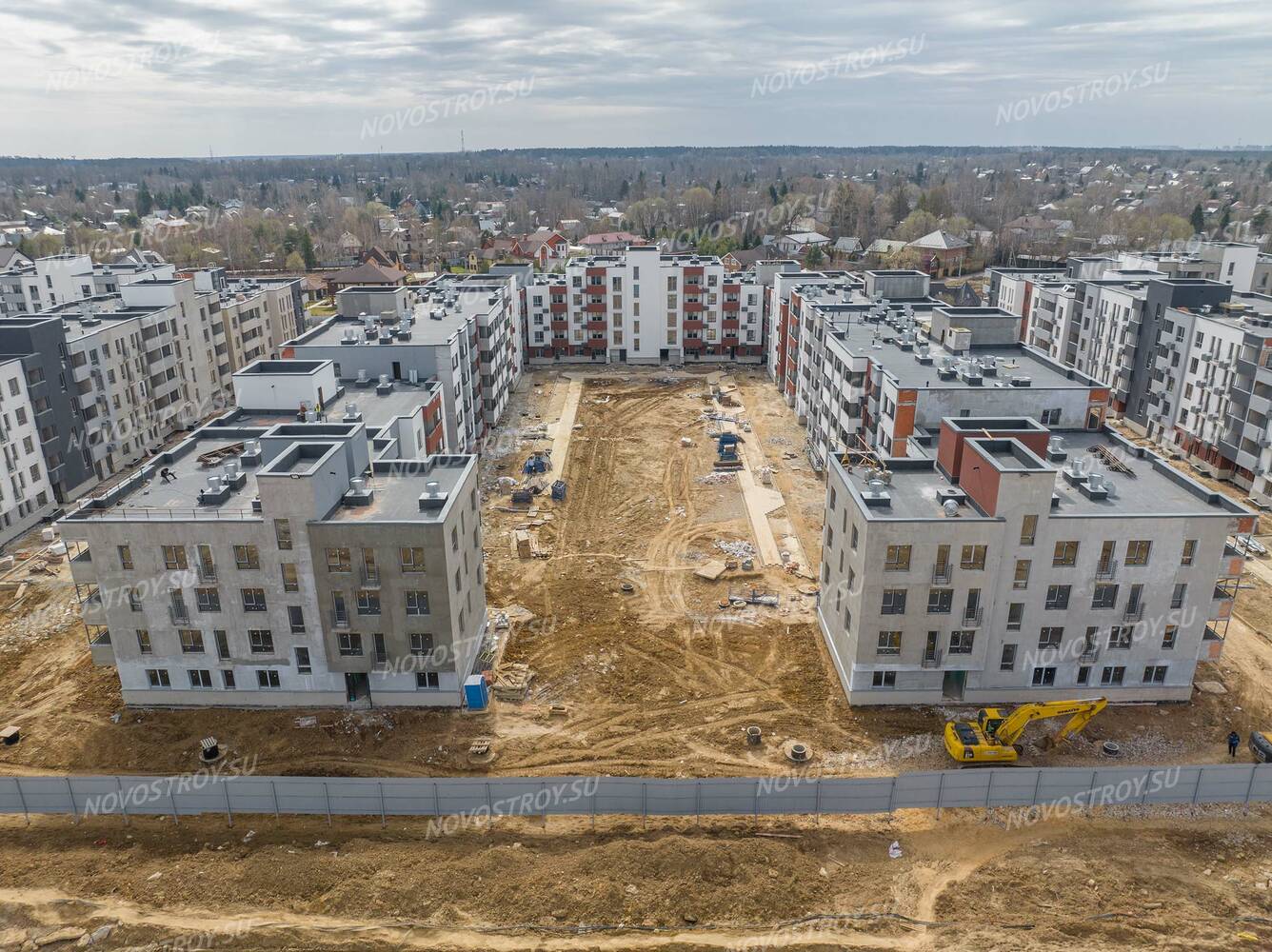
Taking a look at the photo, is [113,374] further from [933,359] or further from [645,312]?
[933,359]

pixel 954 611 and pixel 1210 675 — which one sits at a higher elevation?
pixel 954 611

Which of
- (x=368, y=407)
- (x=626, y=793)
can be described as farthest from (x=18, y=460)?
(x=626, y=793)

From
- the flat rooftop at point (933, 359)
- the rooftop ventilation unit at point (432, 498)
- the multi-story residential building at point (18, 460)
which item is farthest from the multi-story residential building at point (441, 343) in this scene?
the flat rooftop at point (933, 359)

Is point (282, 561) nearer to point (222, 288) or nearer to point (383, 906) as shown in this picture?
point (383, 906)

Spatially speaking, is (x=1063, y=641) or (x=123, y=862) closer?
(x=123, y=862)

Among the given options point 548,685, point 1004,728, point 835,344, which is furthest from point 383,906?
point 835,344

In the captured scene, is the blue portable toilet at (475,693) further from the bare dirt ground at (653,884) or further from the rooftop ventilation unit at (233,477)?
the rooftop ventilation unit at (233,477)

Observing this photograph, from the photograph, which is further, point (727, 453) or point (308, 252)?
point (308, 252)
